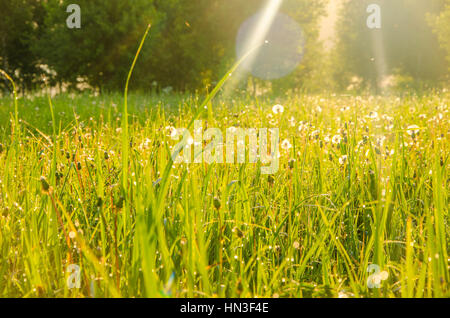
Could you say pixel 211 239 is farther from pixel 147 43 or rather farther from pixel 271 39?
pixel 271 39

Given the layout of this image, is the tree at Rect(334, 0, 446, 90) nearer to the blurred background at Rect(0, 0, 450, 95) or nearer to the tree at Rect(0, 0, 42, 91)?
the blurred background at Rect(0, 0, 450, 95)

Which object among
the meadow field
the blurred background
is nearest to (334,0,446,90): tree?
the blurred background

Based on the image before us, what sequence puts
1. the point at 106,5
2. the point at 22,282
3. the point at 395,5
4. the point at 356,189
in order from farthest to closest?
1. the point at 395,5
2. the point at 106,5
3. the point at 356,189
4. the point at 22,282

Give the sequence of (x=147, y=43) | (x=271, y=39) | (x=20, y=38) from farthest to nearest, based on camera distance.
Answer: (x=20, y=38), (x=271, y=39), (x=147, y=43)

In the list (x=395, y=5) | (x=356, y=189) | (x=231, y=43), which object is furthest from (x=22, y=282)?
(x=395, y=5)

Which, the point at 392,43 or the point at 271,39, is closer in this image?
the point at 271,39

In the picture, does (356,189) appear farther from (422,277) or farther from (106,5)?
(106,5)

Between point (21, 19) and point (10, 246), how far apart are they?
2932 centimetres

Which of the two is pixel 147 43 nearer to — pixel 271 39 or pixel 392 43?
pixel 271 39

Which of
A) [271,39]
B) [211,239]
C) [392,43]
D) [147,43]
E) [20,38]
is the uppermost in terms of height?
[392,43]

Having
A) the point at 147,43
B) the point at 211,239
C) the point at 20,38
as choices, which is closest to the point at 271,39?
the point at 147,43

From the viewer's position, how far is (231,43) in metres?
21.4

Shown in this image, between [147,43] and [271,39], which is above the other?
[271,39]

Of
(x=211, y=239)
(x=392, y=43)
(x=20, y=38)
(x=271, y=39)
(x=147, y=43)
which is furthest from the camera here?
(x=392, y=43)
